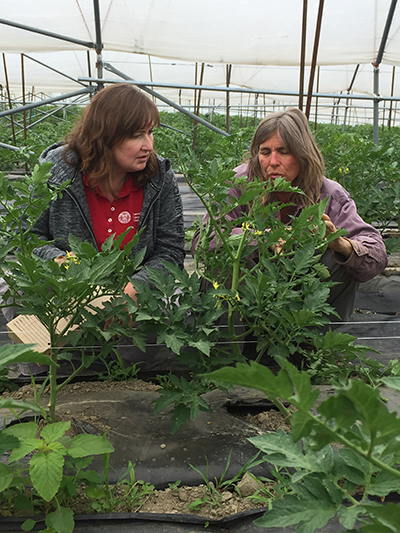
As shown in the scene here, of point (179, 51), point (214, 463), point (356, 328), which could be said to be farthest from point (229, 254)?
point (179, 51)

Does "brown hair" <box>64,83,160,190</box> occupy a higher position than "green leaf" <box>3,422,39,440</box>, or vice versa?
"brown hair" <box>64,83,160,190</box>

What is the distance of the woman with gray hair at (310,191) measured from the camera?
6.39 feet

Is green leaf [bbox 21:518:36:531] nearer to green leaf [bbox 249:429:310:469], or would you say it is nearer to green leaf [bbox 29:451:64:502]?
green leaf [bbox 29:451:64:502]

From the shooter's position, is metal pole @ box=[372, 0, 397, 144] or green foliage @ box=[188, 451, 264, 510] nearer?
green foliage @ box=[188, 451, 264, 510]

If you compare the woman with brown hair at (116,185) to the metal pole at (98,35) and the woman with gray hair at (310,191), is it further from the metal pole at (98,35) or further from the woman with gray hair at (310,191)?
the metal pole at (98,35)

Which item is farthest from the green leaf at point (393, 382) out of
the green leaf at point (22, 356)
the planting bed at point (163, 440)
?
the planting bed at point (163, 440)

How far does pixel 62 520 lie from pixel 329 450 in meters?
0.58

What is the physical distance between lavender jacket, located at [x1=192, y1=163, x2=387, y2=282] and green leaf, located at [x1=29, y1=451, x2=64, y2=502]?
1054mm

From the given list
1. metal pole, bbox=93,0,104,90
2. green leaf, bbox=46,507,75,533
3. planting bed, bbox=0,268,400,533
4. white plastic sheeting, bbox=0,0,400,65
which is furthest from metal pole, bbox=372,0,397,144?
green leaf, bbox=46,507,75,533

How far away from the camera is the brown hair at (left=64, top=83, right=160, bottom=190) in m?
1.92

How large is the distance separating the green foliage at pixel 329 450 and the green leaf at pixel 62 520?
1.55 feet

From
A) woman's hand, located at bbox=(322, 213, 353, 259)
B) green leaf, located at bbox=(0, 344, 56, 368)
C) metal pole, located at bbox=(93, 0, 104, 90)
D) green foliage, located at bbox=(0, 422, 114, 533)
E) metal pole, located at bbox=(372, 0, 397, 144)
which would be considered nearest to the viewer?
green leaf, located at bbox=(0, 344, 56, 368)

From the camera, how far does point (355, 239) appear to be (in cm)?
197

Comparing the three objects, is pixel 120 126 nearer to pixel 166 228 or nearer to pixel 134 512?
pixel 166 228
